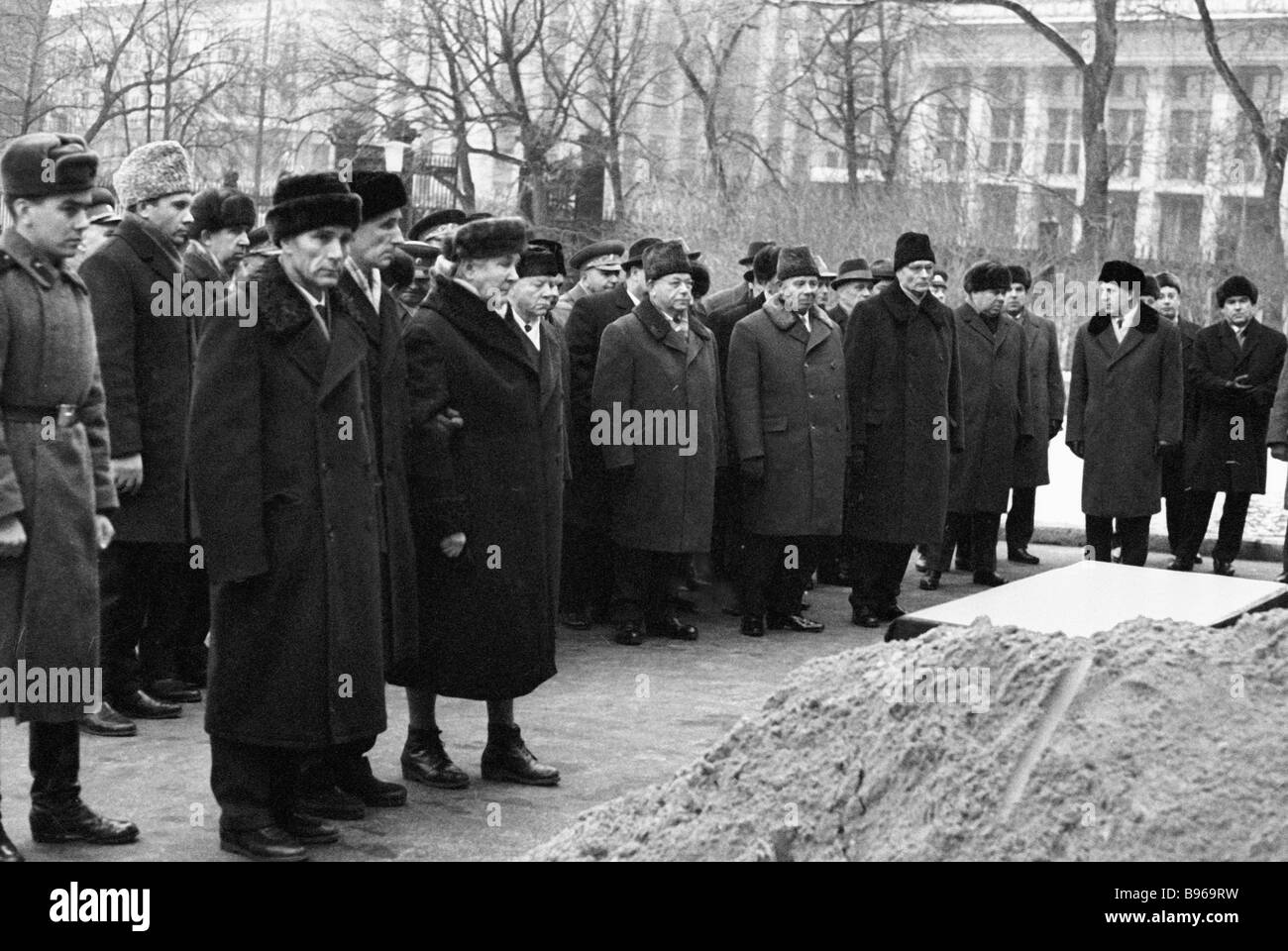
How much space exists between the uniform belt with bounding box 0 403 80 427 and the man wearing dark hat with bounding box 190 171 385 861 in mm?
382

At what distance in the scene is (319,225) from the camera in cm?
631

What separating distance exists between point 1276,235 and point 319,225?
1164 inches

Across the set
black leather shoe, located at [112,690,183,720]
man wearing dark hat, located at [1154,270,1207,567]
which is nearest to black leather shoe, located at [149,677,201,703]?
black leather shoe, located at [112,690,183,720]

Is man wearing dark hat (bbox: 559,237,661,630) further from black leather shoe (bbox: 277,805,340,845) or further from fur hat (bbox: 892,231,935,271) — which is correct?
black leather shoe (bbox: 277,805,340,845)

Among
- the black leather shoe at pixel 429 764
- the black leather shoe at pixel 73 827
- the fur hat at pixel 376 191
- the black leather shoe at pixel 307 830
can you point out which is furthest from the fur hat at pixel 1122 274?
the black leather shoe at pixel 73 827

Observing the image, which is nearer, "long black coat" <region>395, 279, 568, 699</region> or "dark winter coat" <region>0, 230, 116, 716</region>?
"dark winter coat" <region>0, 230, 116, 716</region>

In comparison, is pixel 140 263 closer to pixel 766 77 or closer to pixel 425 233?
pixel 425 233

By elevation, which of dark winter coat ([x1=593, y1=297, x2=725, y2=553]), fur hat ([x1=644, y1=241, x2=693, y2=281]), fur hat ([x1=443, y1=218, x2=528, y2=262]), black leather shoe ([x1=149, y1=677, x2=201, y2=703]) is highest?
fur hat ([x1=644, y1=241, x2=693, y2=281])

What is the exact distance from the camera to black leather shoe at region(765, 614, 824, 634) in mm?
11461

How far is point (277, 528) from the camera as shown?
6145 millimetres

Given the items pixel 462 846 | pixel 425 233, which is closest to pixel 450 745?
pixel 462 846

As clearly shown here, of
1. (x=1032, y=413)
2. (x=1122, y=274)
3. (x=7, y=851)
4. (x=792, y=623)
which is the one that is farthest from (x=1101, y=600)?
(x=1032, y=413)

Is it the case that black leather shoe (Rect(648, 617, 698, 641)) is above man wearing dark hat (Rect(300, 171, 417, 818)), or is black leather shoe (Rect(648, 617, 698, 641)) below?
below

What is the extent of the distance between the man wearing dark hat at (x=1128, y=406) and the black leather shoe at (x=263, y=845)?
26.2 ft
